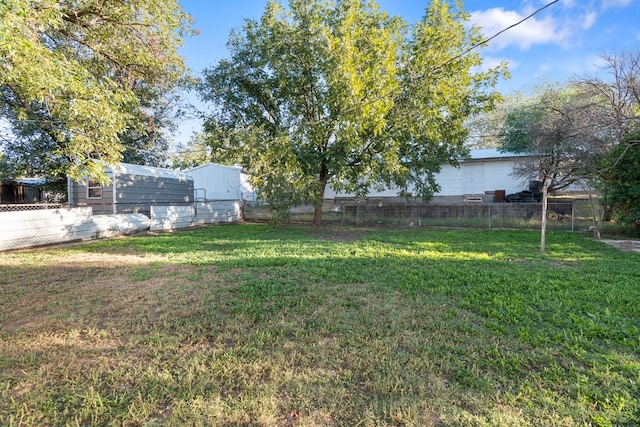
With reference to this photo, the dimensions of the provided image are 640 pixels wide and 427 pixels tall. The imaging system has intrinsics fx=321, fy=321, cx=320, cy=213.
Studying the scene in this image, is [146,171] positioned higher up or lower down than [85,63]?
lower down

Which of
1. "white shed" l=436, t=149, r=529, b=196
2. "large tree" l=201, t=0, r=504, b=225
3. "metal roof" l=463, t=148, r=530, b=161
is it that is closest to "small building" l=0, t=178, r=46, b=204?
"large tree" l=201, t=0, r=504, b=225

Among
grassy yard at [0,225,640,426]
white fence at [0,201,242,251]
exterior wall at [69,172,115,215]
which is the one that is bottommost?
grassy yard at [0,225,640,426]

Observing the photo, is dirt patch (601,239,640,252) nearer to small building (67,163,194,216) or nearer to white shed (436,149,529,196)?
white shed (436,149,529,196)

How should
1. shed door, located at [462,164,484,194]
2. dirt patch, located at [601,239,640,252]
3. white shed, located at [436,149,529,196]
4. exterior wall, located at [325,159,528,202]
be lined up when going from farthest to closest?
shed door, located at [462,164,484,194] < exterior wall, located at [325,159,528,202] < white shed, located at [436,149,529,196] < dirt patch, located at [601,239,640,252]

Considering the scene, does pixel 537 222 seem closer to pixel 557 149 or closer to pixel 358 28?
pixel 557 149

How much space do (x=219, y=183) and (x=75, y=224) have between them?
36.5 feet

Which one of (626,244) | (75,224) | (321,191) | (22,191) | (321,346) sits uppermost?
(22,191)

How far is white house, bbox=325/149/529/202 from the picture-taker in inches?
671

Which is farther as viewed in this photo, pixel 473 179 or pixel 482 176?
pixel 473 179

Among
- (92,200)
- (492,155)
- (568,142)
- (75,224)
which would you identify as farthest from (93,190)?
(492,155)

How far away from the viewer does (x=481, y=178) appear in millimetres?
17750

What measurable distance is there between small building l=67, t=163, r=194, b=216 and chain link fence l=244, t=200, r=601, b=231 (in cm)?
465

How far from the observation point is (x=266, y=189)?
1083 cm

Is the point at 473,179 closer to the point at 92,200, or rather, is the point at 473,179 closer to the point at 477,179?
the point at 477,179
